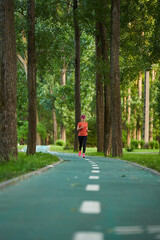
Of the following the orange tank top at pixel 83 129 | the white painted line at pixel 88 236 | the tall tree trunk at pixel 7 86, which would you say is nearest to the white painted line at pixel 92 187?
the white painted line at pixel 88 236

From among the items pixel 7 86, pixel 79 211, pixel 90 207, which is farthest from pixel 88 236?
pixel 7 86

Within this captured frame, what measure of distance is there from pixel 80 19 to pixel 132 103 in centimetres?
3714

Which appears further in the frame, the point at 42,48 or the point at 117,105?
the point at 42,48

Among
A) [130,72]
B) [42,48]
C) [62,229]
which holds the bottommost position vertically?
[62,229]

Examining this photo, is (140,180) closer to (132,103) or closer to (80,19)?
(80,19)

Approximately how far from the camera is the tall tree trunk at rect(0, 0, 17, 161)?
16.6 metres

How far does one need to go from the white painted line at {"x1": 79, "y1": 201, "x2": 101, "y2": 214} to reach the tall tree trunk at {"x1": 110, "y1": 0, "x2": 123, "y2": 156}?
59.7 ft

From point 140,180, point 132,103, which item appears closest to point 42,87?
point 132,103

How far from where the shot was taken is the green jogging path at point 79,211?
16.4 ft

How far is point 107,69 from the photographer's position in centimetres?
2855

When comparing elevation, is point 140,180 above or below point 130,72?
below

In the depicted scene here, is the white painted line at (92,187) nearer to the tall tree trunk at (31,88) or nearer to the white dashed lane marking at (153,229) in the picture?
the white dashed lane marking at (153,229)

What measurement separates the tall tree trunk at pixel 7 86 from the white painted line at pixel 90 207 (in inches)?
386

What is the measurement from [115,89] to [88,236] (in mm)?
21028
